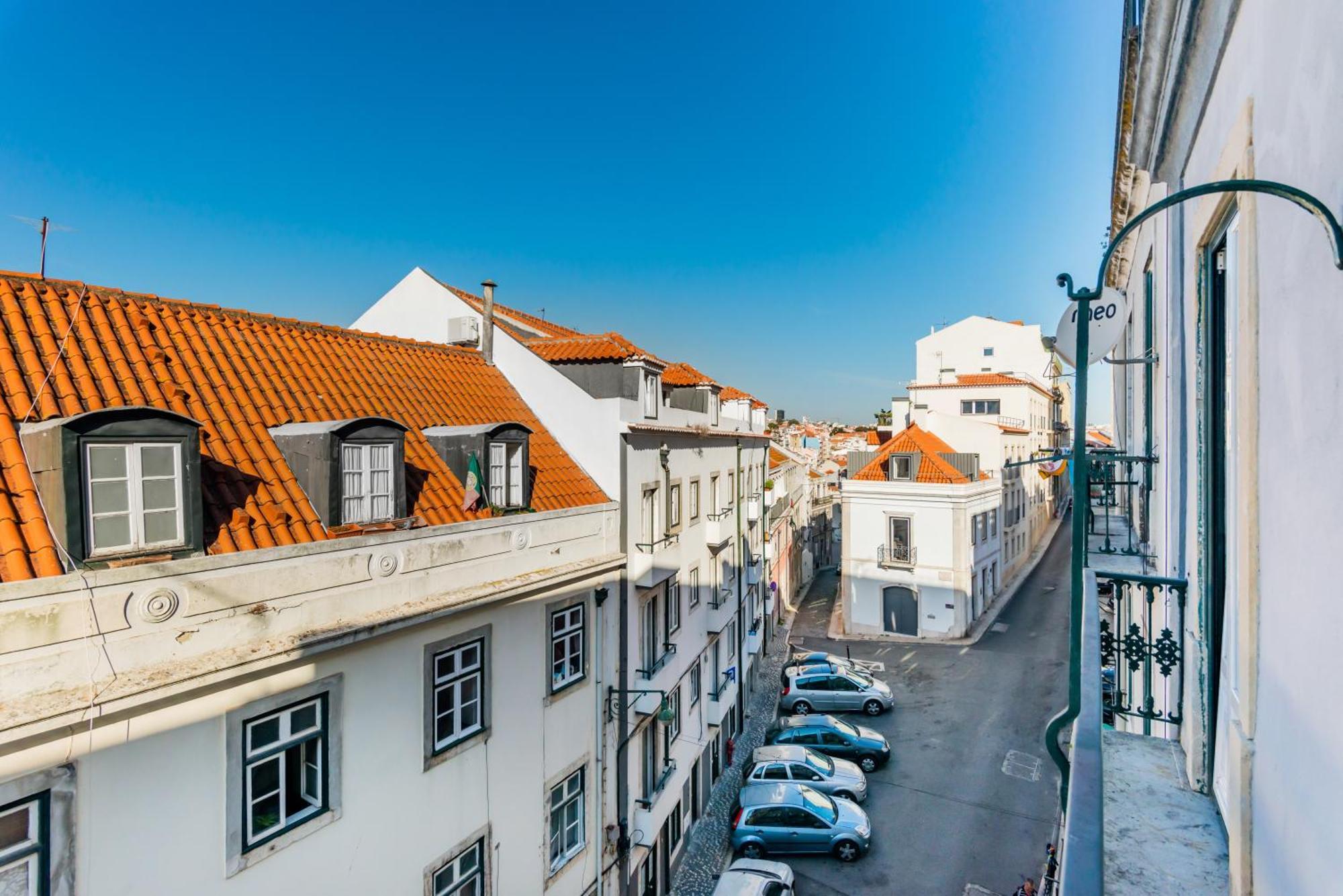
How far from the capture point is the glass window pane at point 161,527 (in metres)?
6.25

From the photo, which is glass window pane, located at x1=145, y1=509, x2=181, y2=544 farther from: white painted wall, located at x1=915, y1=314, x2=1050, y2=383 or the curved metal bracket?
white painted wall, located at x1=915, y1=314, x2=1050, y2=383

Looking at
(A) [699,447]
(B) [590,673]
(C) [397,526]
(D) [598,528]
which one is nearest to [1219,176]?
(C) [397,526]

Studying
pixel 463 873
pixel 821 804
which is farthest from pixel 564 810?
pixel 821 804

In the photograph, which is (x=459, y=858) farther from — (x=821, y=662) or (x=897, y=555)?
(x=897, y=555)

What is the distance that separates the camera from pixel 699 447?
16.4 m

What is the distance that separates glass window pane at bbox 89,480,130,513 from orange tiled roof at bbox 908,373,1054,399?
3705 cm

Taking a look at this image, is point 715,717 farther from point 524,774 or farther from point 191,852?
point 191,852

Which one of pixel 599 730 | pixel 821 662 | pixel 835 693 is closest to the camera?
pixel 599 730

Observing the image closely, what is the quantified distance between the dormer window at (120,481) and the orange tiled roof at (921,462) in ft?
83.2

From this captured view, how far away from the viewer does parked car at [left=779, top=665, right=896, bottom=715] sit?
21312 mm

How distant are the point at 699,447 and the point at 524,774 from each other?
861 cm

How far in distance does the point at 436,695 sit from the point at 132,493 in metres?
A: 4.06

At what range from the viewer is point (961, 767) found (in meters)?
18.1

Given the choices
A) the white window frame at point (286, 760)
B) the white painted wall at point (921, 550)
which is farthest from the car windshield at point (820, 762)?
the white window frame at point (286, 760)
